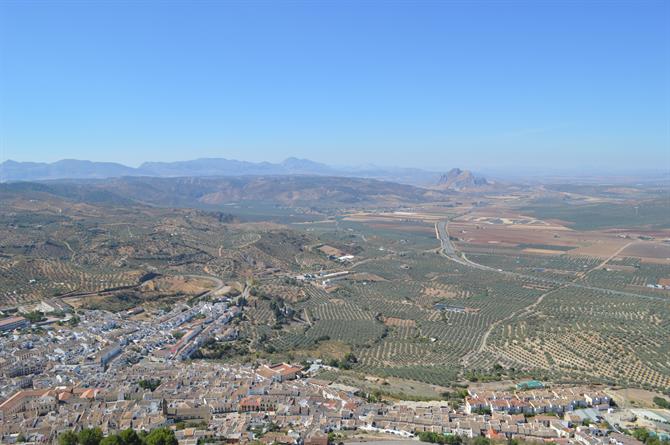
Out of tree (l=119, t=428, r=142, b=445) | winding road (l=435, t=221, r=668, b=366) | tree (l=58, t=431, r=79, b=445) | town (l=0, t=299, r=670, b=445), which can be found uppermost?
tree (l=119, t=428, r=142, b=445)

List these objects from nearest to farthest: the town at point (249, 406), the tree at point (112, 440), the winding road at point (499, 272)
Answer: the tree at point (112, 440)
the town at point (249, 406)
the winding road at point (499, 272)

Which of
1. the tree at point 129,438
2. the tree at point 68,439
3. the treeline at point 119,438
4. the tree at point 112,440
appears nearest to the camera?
the tree at point 112,440

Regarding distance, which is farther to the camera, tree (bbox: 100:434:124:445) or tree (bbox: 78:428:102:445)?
tree (bbox: 78:428:102:445)

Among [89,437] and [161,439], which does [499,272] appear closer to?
[161,439]

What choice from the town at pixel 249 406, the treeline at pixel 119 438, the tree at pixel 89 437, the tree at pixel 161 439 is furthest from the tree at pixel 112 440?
the town at pixel 249 406

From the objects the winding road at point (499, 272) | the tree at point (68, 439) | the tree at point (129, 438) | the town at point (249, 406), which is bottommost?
the winding road at point (499, 272)

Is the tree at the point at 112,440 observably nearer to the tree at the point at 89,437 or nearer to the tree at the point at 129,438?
the tree at the point at 129,438

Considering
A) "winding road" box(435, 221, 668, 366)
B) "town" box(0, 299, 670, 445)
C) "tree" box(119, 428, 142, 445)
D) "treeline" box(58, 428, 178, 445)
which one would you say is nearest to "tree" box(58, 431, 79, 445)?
"treeline" box(58, 428, 178, 445)

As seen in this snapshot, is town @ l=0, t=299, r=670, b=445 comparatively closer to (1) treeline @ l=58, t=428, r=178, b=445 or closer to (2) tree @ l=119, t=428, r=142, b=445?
(1) treeline @ l=58, t=428, r=178, b=445
